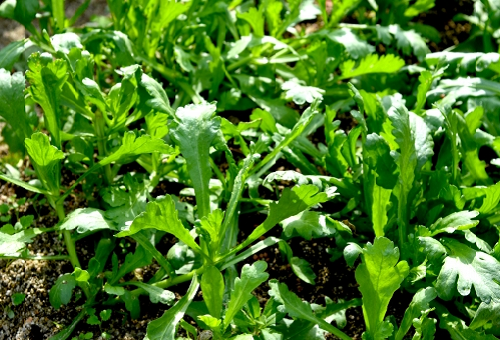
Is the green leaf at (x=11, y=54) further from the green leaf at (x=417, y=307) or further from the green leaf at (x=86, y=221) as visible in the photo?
the green leaf at (x=417, y=307)

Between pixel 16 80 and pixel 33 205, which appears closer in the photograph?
pixel 16 80

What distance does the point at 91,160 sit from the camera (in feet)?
7.07

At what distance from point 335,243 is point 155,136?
0.63 m

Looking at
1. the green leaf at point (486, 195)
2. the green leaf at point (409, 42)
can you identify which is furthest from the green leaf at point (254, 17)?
the green leaf at point (486, 195)

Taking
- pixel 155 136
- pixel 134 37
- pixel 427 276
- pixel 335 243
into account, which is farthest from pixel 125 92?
pixel 427 276

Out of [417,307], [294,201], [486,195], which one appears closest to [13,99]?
[294,201]

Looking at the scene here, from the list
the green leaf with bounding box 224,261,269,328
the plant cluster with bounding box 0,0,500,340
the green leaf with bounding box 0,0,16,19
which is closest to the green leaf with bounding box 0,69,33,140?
the plant cluster with bounding box 0,0,500,340

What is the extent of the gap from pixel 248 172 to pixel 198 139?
235 mm

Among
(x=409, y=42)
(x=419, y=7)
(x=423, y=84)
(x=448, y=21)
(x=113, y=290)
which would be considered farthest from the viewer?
(x=448, y=21)

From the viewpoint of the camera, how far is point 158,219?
5.75ft

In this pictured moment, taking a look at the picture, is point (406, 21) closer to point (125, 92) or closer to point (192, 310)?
point (125, 92)

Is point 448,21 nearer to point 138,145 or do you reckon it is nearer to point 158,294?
point 138,145

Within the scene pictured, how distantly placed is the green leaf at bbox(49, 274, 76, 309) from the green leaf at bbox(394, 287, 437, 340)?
846 mm

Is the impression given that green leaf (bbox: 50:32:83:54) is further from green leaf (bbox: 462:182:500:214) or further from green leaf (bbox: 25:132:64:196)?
green leaf (bbox: 462:182:500:214)
